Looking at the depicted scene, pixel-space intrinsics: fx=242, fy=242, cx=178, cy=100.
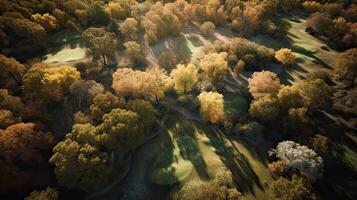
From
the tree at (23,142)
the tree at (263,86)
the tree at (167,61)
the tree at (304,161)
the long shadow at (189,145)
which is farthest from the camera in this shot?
the tree at (167,61)

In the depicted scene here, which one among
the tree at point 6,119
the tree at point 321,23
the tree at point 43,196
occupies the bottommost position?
the tree at point 43,196

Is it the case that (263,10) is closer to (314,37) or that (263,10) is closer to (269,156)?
(314,37)

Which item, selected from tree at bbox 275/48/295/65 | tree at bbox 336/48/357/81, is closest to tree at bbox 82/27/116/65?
tree at bbox 275/48/295/65

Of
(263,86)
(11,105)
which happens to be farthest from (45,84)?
(263,86)

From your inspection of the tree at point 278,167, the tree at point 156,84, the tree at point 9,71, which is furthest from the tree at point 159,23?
the tree at point 278,167

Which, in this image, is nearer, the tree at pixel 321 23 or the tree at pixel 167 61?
the tree at pixel 167 61

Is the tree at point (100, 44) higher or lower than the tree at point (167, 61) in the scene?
higher

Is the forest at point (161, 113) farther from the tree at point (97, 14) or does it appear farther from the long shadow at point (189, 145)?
the tree at point (97, 14)
